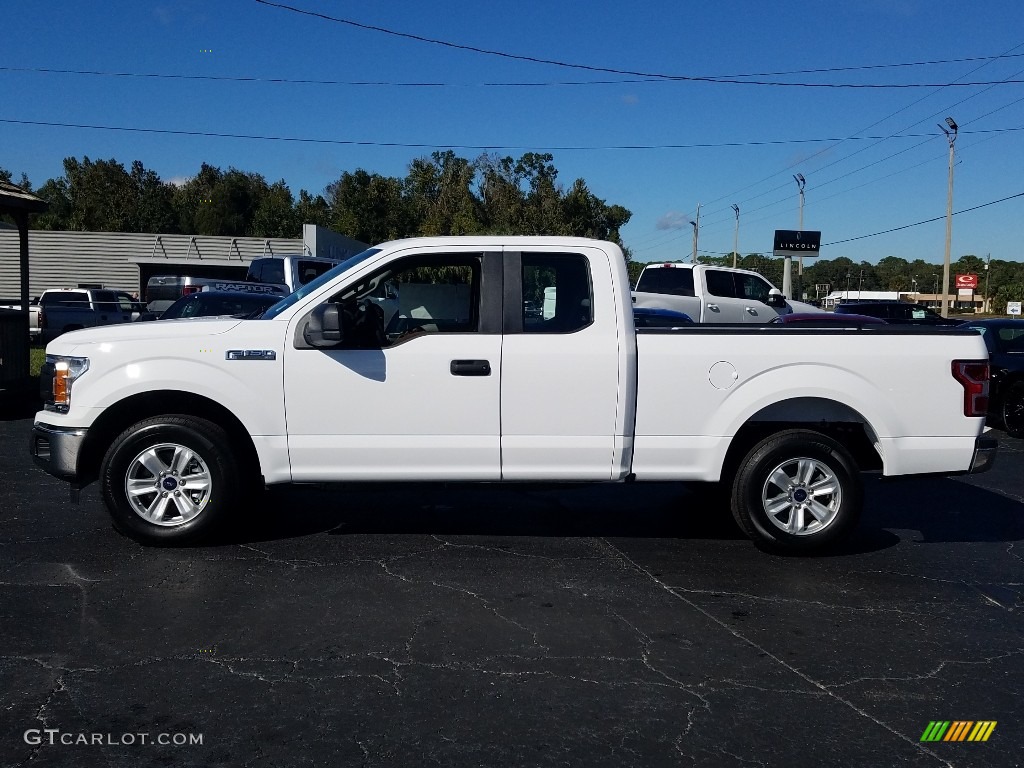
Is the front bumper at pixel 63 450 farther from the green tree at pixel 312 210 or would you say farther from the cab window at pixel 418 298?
the green tree at pixel 312 210

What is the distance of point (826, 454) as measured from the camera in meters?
6.23

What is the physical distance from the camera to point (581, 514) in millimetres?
7555

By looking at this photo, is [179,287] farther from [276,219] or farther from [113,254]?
[276,219]

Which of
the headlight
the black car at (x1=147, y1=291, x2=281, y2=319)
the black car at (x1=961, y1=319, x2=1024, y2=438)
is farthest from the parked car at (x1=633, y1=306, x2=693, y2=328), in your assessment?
the headlight

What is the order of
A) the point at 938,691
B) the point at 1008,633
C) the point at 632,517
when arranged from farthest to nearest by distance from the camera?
the point at 632,517
the point at 1008,633
the point at 938,691

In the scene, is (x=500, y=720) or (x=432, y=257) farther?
(x=432, y=257)

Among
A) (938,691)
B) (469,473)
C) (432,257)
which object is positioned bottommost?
(938,691)

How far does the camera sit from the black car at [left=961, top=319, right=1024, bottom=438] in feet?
41.3

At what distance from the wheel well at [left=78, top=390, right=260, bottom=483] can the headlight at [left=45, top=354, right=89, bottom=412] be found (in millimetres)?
276

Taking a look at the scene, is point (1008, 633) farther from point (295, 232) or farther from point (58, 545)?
point (295, 232)

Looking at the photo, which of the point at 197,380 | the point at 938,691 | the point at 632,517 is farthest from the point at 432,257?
the point at 938,691

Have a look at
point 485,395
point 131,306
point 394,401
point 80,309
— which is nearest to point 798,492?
point 485,395

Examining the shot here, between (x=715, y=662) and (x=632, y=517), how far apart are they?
2.98 meters

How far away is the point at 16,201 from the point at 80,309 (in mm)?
12215
